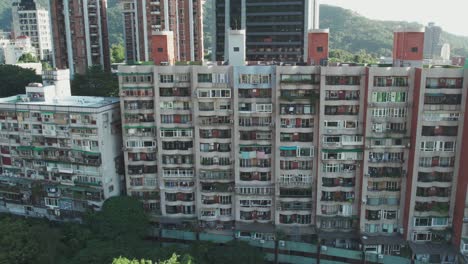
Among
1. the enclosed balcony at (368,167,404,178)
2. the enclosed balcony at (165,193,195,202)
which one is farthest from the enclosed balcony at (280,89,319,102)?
the enclosed balcony at (165,193,195,202)

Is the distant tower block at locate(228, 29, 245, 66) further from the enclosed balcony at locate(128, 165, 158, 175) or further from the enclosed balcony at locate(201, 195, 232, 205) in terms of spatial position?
the enclosed balcony at locate(201, 195, 232, 205)

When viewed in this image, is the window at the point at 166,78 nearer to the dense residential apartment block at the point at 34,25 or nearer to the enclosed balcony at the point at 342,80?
the enclosed balcony at the point at 342,80

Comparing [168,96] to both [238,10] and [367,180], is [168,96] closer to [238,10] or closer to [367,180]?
[367,180]

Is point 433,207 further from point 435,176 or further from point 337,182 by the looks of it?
point 337,182

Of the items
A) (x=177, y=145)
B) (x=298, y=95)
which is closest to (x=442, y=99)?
(x=298, y=95)

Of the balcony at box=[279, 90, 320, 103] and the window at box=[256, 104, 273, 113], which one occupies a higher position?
the balcony at box=[279, 90, 320, 103]

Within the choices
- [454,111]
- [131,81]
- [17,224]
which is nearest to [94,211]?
[17,224]

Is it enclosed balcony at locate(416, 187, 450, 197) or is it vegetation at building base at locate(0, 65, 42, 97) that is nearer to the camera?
enclosed balcony at locate(416, 187, 450, 197)

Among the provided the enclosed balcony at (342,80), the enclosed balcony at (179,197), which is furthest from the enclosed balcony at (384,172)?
the enclosed balcony at (179,197)
